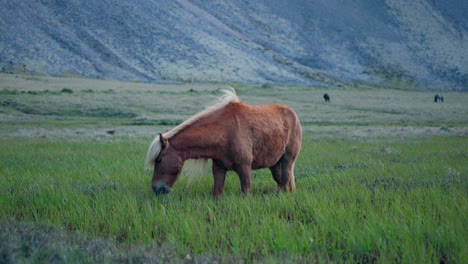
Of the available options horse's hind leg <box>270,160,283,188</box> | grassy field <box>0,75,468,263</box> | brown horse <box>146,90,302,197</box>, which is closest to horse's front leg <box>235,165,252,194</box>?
brown horse <box>146,90,302,197</box>

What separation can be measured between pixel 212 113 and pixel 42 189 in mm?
3219

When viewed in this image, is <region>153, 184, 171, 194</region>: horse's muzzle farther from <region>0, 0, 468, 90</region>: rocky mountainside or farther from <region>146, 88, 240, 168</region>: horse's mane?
<region>0, 0, 468, 90</region>: rocky mountainside

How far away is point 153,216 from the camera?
5.62 metres

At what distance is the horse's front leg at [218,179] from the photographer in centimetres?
738

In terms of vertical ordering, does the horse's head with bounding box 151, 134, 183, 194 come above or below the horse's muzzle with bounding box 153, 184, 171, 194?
above

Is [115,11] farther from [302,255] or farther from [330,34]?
[302,255]

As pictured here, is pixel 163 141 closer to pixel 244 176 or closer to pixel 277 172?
pixel 244 176

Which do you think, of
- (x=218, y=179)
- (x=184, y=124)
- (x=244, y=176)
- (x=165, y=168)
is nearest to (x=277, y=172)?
(x=244, y=176)

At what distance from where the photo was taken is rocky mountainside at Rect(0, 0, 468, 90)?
239 ft

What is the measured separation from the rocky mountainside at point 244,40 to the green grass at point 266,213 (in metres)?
60.5

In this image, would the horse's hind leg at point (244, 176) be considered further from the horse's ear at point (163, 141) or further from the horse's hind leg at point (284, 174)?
the horse's ear at point (163, 141)

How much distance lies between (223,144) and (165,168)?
3.52 feet

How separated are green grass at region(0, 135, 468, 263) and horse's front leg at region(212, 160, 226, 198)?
10.0 inches

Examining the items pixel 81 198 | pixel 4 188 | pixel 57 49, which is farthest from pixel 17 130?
pixel 57 49
